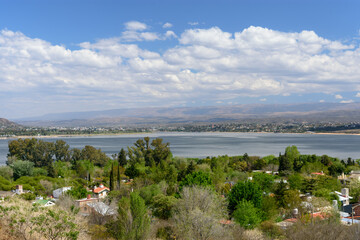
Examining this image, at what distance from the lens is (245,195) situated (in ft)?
90.4

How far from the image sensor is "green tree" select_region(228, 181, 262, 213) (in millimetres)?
27484

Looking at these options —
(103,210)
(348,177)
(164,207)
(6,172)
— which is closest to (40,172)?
(6,172)

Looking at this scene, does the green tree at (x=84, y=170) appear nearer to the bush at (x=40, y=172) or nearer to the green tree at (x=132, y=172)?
the bush at (x=40, y=172)

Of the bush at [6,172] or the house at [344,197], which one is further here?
the bush at [6,172]

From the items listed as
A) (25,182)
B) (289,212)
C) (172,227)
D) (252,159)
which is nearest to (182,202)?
(172,227)

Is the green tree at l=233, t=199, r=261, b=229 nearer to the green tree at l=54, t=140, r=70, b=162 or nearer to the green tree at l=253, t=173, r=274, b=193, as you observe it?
the green tree at l=253, t=173, r=274, b=193

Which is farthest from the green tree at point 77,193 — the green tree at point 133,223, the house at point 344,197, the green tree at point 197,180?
the house at point 344,197

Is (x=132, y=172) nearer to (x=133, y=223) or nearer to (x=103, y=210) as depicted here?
(x=103, y=210)

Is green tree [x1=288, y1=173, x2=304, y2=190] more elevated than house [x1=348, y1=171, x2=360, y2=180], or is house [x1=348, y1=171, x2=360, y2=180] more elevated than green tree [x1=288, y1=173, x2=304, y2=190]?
green tree [x1=288, y1=173, x2=304, y2=190]

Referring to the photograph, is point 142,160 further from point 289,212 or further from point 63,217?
point 63,217

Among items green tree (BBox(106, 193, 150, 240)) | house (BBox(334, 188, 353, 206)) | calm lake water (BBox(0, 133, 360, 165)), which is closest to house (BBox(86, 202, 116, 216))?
green tree (BBox(106, 193, 150, 240))

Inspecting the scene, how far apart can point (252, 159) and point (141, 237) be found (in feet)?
163

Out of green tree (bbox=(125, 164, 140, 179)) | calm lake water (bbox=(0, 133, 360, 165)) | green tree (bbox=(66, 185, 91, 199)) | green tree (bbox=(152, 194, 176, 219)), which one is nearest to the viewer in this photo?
green tree (bbox=(152, 194, 176, 219))

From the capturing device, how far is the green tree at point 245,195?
27.5 meters
